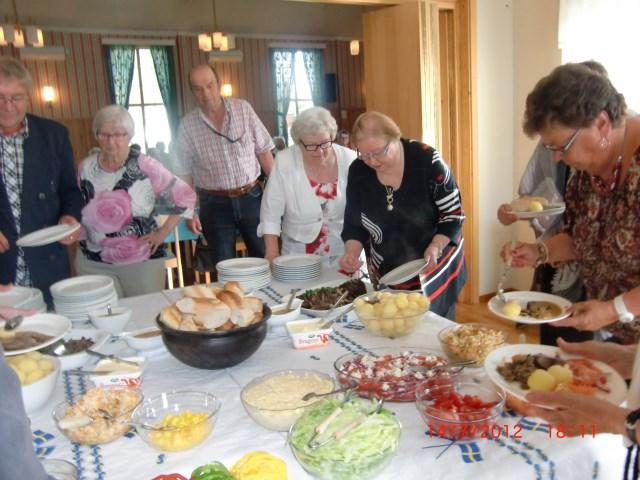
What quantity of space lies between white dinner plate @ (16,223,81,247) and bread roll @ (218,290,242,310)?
963mm

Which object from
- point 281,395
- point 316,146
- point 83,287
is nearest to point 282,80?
point 316,146

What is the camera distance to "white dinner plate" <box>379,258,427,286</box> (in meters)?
1.98

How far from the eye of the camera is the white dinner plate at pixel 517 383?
3.76 ft

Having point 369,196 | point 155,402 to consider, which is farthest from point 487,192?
point 155,402

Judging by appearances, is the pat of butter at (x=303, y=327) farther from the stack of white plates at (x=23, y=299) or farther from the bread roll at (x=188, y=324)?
the stack of white plates at (x=23, y=299)

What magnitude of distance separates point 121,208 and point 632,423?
2.21 metres

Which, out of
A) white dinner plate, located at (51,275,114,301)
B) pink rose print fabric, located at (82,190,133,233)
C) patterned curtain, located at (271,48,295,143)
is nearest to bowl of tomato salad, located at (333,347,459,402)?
white dinner plate, located at (51,275,114,301)

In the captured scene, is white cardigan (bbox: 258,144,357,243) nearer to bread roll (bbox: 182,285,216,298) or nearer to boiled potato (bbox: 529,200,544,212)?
boiled potato (bbox: 529,200,544,212)

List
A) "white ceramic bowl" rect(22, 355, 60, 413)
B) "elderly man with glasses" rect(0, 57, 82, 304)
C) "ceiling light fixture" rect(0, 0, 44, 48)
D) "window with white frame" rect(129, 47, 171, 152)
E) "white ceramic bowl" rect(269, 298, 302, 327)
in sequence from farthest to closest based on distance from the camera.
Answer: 1. "window with white frame" rect(129, 47, 171, 152)
2. "ceiling light fixture" rect(0, 0, 44, 48)
3. "elderly man with glasses" rect(0, 57, 82, 304)
4. "white ceramic bowl" rect(269, 298, 302, 327)
5. "white ceramic bowl" rect(22, 355, 60, 413)

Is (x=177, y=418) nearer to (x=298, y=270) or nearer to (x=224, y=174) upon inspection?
(x=298, y=270)

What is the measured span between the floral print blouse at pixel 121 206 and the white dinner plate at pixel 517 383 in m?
1.86

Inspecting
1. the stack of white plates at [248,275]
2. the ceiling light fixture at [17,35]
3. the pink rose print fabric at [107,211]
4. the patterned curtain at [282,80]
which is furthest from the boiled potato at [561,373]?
the patterned curtain at [282,80]

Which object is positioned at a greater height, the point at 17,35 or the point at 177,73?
the point at 17,35

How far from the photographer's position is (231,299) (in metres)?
1.52
